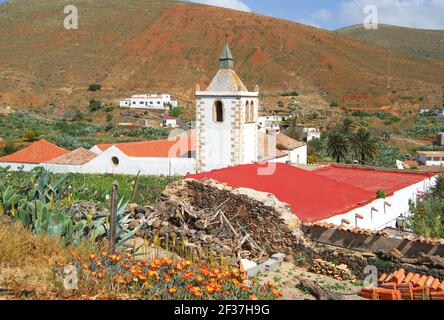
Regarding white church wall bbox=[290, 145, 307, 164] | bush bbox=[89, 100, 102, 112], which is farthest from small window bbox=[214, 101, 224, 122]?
bush bbox=[89, 100, 102, 112]

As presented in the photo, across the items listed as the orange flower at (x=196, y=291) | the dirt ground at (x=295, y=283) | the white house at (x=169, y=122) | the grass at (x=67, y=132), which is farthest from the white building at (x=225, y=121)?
the white house at (x=169, y=122)

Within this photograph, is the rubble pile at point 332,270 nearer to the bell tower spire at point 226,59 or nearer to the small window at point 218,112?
the small window at point 218,112

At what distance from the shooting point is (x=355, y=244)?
984 cm

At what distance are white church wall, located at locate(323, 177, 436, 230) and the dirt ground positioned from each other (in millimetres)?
3232

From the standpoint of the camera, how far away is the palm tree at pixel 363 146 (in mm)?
36125

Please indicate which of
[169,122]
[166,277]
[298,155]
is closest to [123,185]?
[298,155]

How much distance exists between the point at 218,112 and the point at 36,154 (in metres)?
13.3

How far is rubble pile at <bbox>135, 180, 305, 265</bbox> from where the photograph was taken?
10102 millimetres

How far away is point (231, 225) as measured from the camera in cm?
1104

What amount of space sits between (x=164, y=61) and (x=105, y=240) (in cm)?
8512

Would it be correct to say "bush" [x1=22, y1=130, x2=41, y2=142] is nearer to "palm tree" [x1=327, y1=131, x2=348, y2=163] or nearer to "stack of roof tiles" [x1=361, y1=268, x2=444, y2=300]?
"palm tree" [x1=327, y1=131, x2=348, y2=163]

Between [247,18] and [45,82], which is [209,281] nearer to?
[45,82]

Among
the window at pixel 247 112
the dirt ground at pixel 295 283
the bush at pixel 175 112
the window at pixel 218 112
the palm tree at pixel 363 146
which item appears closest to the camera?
the dirt ground at pixel 295 283

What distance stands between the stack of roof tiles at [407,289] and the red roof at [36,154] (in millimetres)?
25932
